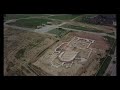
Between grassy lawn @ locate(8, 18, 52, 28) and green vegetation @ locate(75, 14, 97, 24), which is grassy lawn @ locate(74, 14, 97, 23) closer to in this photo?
green vegetation @ locate(75, 14, 97, 24)

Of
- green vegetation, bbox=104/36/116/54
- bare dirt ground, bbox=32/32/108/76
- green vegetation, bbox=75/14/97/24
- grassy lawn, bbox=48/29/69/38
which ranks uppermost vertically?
green vegetation, bbox=75/14/97/24

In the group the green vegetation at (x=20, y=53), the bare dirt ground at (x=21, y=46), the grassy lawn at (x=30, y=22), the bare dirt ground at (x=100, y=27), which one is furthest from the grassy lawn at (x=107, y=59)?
the green vegetation at (x=20, y=53)

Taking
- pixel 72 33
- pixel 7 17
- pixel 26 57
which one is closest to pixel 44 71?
pixel 26 57

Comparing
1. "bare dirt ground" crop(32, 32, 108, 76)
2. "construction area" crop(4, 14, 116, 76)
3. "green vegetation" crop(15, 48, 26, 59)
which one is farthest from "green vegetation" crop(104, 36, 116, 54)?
"green vegetation" crop(15, 48, 26, 59)

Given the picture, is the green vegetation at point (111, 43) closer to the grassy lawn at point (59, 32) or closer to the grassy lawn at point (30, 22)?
the grassy lawn at point (59, 32)

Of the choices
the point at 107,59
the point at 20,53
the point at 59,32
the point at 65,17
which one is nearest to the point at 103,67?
the point at 107,59

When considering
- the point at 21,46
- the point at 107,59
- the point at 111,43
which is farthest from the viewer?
the point at 21,46

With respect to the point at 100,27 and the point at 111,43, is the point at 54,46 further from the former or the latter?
the point at 111,43
